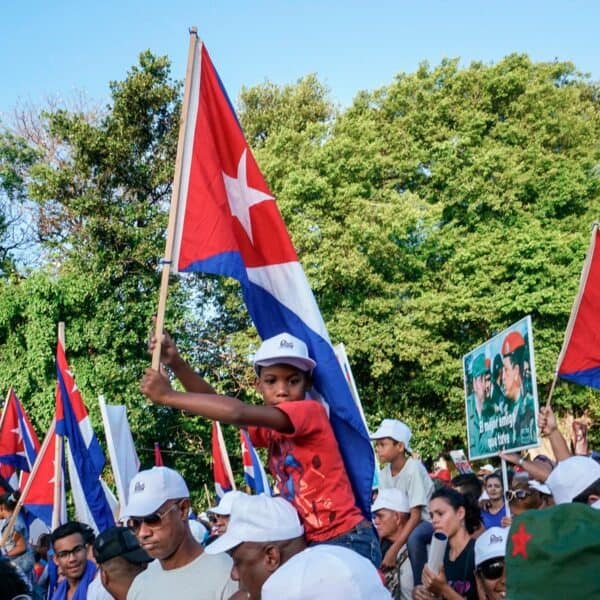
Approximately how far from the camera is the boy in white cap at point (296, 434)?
3.95m

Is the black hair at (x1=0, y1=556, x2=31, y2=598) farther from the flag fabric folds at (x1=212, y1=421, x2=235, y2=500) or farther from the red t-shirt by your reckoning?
the flag fabric folds at (x1=212, y1=421, x2=235, y2=500)

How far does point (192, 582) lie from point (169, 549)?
0.74 ft

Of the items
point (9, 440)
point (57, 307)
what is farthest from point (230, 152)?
point (57, 307)

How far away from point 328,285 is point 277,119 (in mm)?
9340

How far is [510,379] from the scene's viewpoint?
8461 millimetres

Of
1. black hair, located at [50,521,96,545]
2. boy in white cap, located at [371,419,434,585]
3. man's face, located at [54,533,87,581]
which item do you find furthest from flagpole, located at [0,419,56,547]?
boy in white cap, located at [371,419,434,585]

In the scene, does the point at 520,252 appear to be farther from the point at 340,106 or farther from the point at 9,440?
the point at 9,440

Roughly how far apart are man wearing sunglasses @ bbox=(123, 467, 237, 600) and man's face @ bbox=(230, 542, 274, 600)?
658mm

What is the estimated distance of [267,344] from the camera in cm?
430

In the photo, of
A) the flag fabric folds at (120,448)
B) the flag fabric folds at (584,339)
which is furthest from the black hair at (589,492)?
the flag fabric folds at (120,448)

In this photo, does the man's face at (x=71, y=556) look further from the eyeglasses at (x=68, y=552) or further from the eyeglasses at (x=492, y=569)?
the eyeglasses at (x=492, y=569)

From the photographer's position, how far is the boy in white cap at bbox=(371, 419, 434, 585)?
6.69 metres

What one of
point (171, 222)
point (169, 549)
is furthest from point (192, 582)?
point (171, 222)

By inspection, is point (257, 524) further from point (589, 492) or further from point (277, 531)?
point (589, 492)
